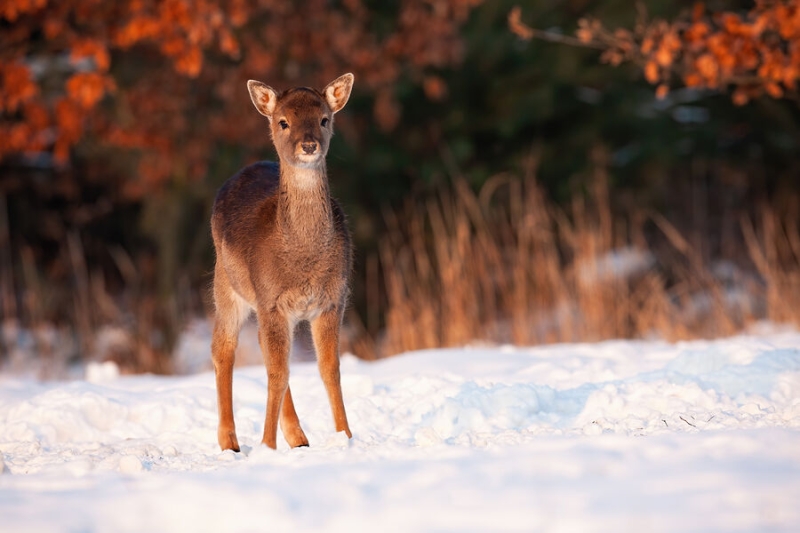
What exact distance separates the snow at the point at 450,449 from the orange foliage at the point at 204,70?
17.2 feet

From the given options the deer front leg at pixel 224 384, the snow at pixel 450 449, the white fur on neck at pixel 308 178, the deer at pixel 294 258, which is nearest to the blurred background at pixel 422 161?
the snow at pixel 450 449

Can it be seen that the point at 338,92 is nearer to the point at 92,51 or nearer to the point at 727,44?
the point at 727,44

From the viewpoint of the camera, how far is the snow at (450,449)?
3.43m

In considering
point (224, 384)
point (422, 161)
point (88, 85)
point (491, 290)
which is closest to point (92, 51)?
point (88, 85)

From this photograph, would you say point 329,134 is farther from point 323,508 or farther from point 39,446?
point 323,508

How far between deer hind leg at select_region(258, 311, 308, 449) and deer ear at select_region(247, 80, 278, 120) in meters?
1.14

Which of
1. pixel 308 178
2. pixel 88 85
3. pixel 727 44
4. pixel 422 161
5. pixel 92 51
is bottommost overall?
pixel 308 178

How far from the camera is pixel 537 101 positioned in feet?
54.0

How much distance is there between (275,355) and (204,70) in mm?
9154

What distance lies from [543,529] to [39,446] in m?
3.34

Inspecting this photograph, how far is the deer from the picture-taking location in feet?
18.1

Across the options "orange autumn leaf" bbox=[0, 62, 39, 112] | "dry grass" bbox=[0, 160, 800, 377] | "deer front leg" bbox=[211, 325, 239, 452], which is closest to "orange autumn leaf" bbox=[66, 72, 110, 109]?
"orange autumn leaf" bbox=[0, 62, 39, 112]

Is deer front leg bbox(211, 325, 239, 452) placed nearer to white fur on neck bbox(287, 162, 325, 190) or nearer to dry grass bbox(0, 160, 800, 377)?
white fur on neck bbox(287, 162, 325, 190)

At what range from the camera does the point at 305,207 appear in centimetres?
560
